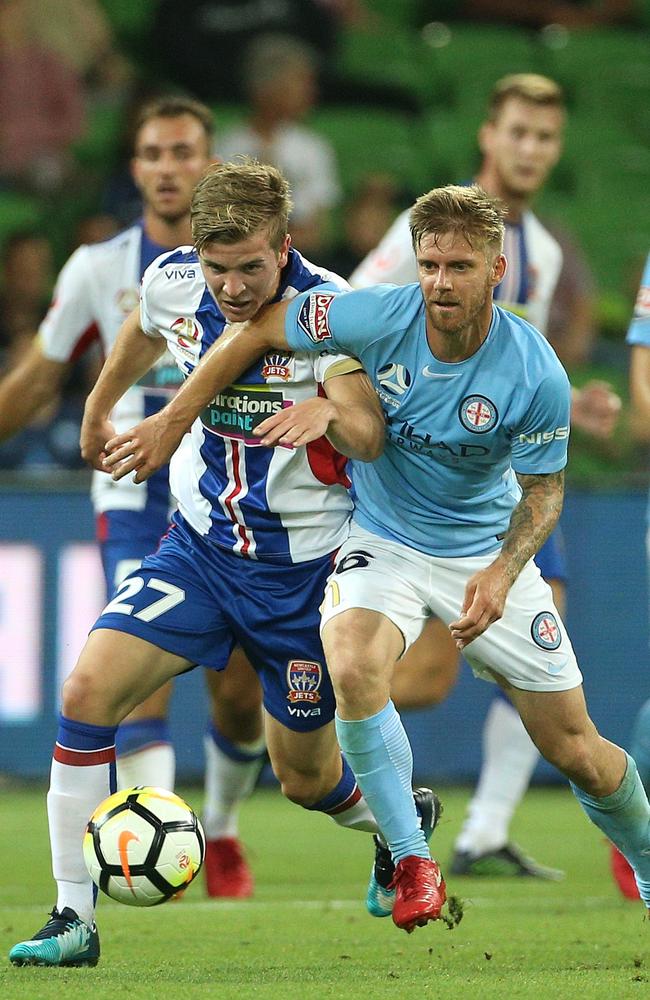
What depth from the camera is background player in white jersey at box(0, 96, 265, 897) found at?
232 inches

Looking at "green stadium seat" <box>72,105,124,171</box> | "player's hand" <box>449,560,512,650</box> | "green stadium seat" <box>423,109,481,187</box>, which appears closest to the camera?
"player's hand" <box>449,560,512,650</box>

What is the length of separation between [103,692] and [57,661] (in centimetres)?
454

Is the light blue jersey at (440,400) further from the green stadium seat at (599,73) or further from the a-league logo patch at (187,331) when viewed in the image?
the green stadium seat at (599,73)

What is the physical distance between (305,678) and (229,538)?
454 mm

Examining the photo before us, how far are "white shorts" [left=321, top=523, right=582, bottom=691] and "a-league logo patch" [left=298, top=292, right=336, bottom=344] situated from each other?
58 cm

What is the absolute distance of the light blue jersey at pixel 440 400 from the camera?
4.39 meters

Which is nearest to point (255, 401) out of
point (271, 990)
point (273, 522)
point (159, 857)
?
point (273, 522)

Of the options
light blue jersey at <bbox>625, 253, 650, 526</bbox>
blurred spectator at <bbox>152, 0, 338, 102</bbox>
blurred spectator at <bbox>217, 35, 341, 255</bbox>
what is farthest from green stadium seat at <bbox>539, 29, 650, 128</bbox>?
light blue jersey at <bbox>625, 253, 650, 526</bbox>

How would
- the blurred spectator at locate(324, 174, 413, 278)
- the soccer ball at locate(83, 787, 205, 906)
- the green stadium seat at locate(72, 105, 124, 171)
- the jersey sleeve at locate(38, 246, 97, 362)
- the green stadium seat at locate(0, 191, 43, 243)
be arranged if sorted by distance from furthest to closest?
the green stadium seat at locate(72, 105, 124, 171)
the green stadium seat at locate(0, 191, 43, 243)
the blurred spectator at locate(324, 174, 413, 278)
the jersey sleeve at locate(38, 246, 97, 362)
the soccer ball at locate(83, 787, 205, 906)

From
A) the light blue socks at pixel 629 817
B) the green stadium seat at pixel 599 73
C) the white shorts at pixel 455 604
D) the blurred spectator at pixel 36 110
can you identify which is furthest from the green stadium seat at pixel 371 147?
the light blue socks at pixel 629 817

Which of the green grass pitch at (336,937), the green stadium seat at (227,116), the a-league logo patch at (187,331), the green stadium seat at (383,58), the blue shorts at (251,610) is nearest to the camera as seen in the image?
the green grass pitch at (336,937)

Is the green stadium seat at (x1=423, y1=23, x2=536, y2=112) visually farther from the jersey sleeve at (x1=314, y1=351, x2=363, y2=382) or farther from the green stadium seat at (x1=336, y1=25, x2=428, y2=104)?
the jersey sleeve at (x1=314, y1=351, x2=363, y2=382)

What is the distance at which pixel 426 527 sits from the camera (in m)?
4.63

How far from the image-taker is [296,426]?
4152 millimetres
